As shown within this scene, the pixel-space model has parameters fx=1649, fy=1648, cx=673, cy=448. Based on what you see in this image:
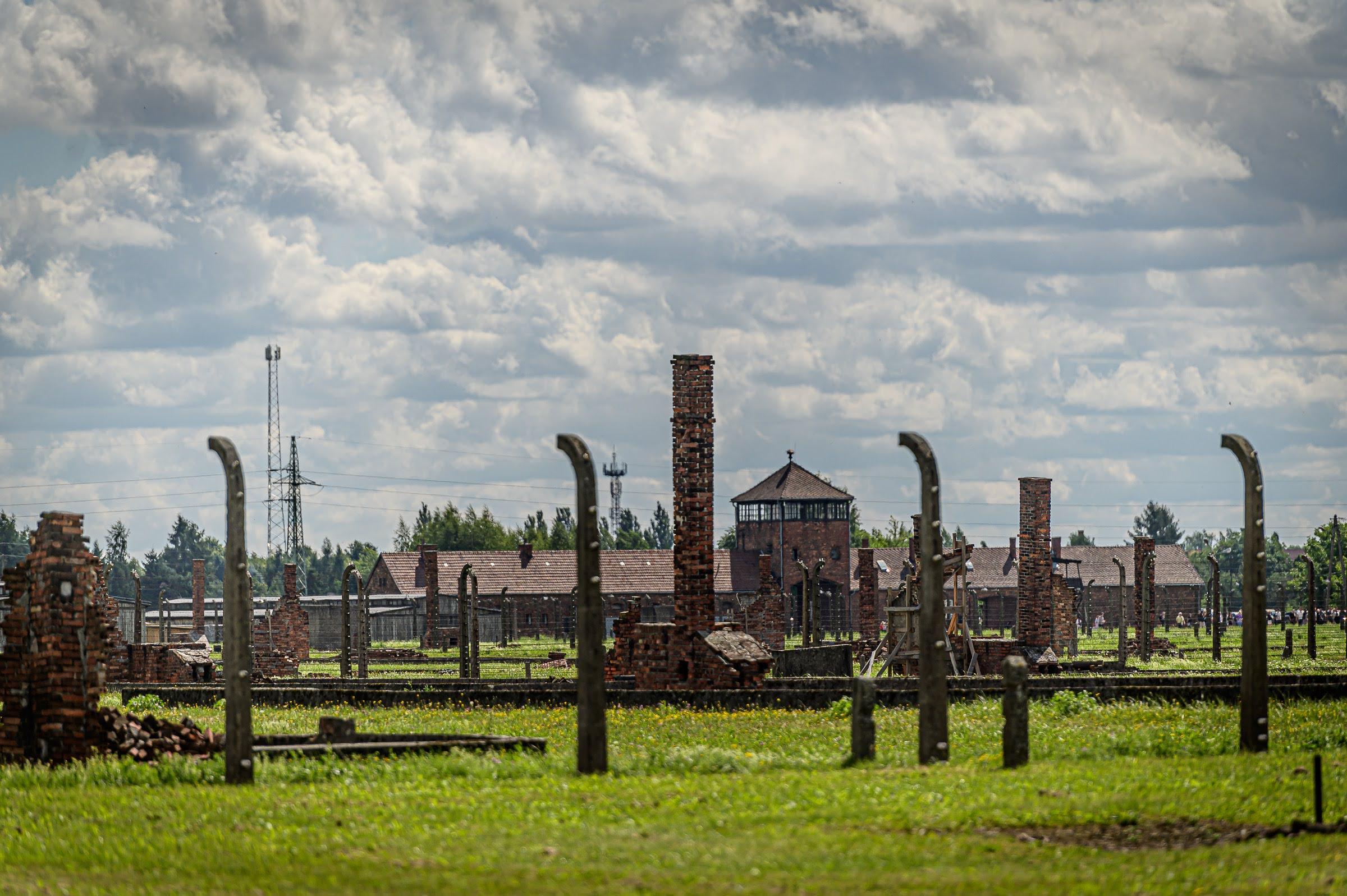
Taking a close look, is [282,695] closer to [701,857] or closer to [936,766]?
[936,766]

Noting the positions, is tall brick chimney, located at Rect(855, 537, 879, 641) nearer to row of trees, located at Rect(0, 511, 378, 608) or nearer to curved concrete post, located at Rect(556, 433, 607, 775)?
curved concrete post, located at Rect(556, 433, 607, 775)

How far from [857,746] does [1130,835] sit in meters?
4.28

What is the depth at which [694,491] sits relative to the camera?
2473cm

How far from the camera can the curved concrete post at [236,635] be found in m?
13.9

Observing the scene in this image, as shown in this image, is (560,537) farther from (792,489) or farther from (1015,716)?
(1015,716)

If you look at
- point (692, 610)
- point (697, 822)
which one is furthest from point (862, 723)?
point (692, 610)

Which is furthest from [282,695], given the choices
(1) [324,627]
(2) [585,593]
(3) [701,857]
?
(1) [324,627]

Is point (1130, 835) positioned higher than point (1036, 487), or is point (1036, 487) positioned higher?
point (1036, 487)

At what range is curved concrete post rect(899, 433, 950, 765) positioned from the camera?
1468 centimetres

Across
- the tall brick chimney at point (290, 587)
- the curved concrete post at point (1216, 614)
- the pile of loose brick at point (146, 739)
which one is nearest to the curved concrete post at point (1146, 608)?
the curved concrete post at point (1216, 614)

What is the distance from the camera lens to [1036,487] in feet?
119

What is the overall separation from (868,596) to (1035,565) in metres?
8.65

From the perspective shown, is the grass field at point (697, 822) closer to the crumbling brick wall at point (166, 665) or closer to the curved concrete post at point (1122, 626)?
the curved concrete post at point (1122, 626)

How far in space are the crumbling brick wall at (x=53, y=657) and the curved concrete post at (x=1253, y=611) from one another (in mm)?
10793
